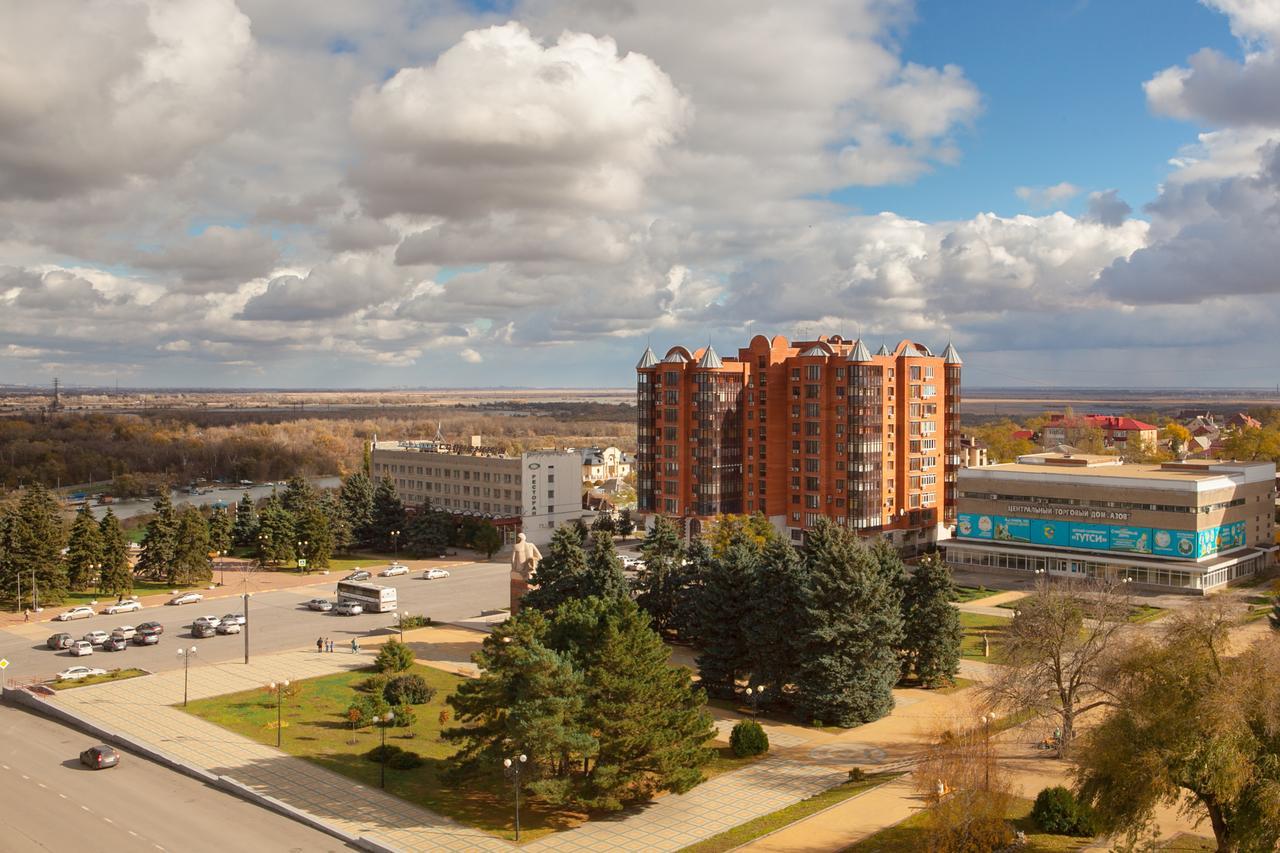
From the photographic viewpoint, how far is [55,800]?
127 feet

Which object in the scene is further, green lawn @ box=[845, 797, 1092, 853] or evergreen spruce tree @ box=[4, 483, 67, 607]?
evergreen spruce tree @ box=[4, 483, 67, 607]

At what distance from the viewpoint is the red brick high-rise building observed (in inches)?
3767

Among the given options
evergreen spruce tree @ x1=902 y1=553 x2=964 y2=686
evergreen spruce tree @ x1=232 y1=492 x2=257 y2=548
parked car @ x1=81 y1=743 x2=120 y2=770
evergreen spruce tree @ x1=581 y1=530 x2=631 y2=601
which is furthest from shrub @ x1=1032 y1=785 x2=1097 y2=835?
evergreen spruce tree @ x1=232 y1=492 x2=257 y2=548

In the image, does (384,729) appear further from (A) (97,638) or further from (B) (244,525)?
(B) (244,525)

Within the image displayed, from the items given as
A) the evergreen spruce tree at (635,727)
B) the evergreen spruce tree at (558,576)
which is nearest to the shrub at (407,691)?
the evergreen spruce tree at (558,576)

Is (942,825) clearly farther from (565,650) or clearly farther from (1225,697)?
(565,650)

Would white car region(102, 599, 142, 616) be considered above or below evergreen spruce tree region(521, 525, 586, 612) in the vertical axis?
below

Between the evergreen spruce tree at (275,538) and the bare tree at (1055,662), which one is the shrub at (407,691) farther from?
the evergreen spruce tree at (275,538)

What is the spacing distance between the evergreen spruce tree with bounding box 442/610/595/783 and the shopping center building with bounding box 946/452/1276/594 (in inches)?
2267

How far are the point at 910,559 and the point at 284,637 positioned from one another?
193ft

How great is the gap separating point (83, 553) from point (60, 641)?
59.7ft

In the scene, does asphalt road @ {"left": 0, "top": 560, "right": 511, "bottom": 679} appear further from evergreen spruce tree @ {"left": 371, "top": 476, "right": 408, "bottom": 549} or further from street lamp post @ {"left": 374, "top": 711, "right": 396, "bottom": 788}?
street lamp post @ {"left": 374, "top": 711, "right": 396, "bottom": 788}

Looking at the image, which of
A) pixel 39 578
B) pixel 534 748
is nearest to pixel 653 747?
pixel 534 748

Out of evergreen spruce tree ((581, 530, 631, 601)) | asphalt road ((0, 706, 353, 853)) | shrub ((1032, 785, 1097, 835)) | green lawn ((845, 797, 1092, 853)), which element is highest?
evergreen spruce tree ((581, 530, 631, 601))
